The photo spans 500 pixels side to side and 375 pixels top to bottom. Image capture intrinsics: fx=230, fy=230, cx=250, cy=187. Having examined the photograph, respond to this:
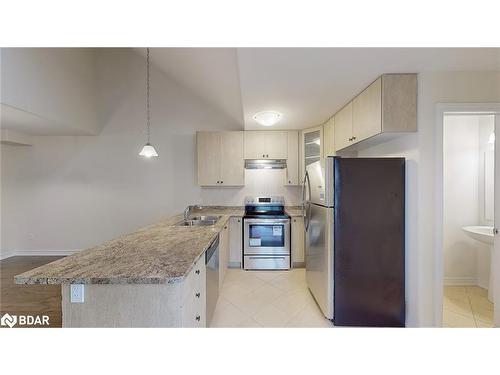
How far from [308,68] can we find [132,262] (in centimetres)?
191

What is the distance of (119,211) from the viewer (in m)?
4.30

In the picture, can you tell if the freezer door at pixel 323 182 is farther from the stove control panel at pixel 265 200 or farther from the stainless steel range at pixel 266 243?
the stove control panel at pixel 265 200

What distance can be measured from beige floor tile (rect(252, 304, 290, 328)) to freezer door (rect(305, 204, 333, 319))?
1.36ft

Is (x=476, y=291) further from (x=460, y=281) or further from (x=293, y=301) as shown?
(x=293, y=301)

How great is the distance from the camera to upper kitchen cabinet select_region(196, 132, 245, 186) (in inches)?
153

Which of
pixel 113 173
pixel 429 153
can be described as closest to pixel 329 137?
pixel 429 153

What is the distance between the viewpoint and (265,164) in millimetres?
4098

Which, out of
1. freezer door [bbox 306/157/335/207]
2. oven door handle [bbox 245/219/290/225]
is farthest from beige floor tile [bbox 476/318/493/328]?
oven door handle [bbox 245/219/290/225]

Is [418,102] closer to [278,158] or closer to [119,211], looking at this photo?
[278,158]

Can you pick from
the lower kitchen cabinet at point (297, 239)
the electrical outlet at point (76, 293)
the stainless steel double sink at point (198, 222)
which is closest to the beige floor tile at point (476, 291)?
the lower kitchen cabinet at point (297, 239)

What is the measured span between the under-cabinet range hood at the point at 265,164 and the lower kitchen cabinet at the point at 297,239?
0.96m

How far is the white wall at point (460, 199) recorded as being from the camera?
296 centimetres
